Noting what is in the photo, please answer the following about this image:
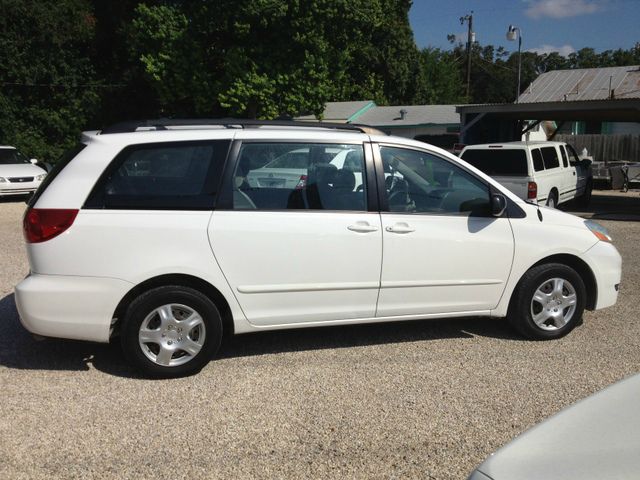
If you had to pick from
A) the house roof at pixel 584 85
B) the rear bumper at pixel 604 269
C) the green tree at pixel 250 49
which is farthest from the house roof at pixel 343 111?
the rear bumper at pixel 604 269

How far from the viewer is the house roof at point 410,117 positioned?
3283 centimetres

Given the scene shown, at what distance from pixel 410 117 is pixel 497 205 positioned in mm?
30306

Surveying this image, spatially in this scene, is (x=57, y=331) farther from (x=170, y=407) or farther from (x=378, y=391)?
(x=378, y=391)

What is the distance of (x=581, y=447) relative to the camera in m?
1.92

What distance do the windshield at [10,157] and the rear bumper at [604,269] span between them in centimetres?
1640

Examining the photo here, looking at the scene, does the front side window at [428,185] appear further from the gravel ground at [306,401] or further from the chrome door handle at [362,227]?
the gravel ground at [306,401]

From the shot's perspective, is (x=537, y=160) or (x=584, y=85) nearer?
(x=537, y=160)

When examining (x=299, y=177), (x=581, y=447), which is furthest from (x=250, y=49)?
(x=581, y=447)

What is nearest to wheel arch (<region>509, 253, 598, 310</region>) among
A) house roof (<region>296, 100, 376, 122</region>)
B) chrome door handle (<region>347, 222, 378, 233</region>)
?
chrome door handle (<region>347, 222, 378, 233</region>)

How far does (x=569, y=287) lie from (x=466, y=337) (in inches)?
37.5

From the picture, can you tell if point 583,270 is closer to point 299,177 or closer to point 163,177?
point 299,177

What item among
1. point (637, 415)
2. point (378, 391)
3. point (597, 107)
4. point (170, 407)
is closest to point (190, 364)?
point (170, 407)

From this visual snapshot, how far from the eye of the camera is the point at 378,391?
4168mm

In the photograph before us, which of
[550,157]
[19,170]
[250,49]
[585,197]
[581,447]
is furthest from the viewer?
[250,49]
